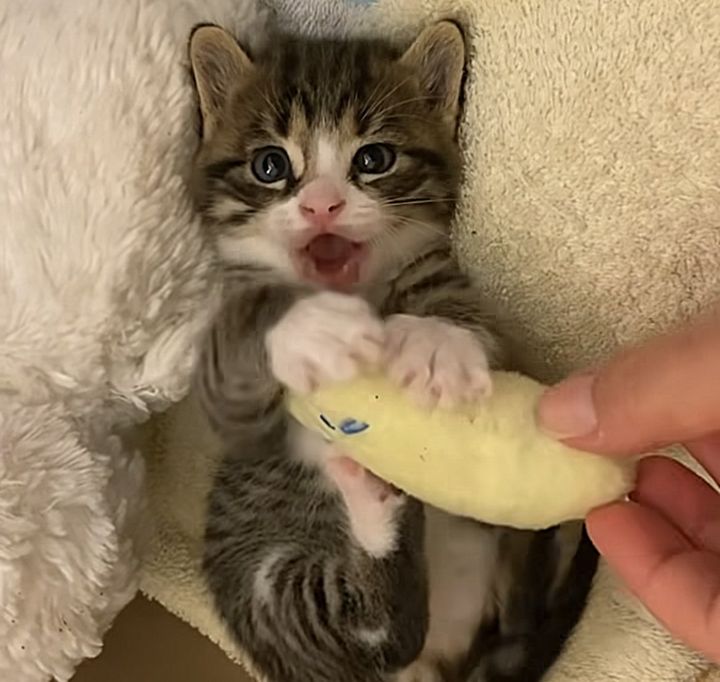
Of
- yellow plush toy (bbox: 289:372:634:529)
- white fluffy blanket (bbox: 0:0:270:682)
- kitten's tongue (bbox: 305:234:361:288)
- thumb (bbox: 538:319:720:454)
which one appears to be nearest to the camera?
thumb (bbox: 538:319:720:454)

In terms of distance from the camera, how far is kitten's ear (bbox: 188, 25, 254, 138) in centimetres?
126

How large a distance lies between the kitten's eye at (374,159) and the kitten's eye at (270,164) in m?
0.07

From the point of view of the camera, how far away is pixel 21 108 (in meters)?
1.19

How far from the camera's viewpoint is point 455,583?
4.23 ft

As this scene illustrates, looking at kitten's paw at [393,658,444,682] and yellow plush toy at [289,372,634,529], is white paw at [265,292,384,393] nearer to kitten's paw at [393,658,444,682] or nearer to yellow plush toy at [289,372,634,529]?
yellow plush toy at [289,372,634,529]

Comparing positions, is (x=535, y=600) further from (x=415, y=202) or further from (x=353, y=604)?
(x=415, y=202)

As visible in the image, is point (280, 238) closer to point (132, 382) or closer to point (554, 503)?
point (132, 382)

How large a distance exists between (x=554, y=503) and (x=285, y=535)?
0.44 meters

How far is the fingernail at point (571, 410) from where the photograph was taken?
92cm

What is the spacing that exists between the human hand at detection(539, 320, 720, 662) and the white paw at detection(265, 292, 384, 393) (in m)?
0.16

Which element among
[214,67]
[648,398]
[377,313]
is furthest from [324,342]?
[214,67]

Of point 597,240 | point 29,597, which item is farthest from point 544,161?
point 29,597

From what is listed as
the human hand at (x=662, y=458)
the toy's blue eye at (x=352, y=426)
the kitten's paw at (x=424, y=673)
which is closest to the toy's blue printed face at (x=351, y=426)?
the toy's blue eye at (x=352, y=426)

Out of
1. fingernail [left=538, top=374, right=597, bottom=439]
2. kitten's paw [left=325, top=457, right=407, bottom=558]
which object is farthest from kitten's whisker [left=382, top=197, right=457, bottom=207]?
fingernail [left=538, top=374, right=597, bottom=439]
